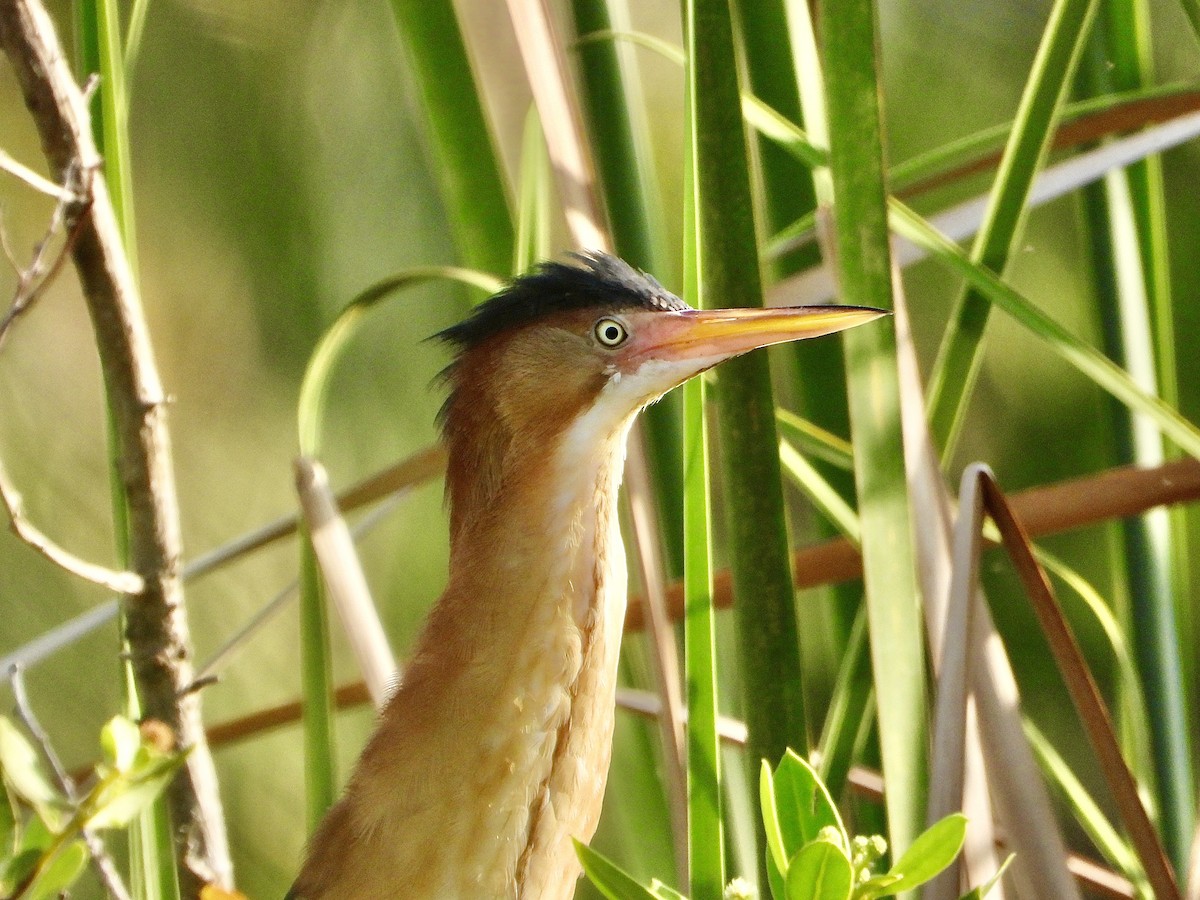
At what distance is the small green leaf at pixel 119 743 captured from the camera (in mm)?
343

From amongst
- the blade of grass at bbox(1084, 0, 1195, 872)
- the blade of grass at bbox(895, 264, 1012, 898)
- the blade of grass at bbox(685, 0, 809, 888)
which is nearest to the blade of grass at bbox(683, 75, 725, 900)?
the blade of grass at bbox(685, 0, 809, 888)

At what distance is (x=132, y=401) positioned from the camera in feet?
1.84

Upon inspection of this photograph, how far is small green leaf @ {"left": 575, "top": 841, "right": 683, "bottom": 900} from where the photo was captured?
39cm

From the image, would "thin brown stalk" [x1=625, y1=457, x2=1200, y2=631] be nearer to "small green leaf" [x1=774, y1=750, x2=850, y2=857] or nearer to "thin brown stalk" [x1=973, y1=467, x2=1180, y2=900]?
"thin brown stalk" [x1=973, y1=467, x2=1180, y2=900]

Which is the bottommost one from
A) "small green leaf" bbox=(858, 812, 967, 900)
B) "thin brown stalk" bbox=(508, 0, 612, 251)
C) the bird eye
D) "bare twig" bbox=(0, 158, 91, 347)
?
"small green leaf" bbox=(858, 812, 967, 900)

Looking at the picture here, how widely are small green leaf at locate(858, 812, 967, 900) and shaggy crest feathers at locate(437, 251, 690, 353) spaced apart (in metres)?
0.34

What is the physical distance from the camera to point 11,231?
6.58 ft

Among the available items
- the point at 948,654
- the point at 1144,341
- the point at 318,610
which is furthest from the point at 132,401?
the point at 1144,341

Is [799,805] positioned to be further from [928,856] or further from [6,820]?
[6,820]

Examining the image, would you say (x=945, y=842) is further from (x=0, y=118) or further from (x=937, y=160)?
(x=0, y=118)

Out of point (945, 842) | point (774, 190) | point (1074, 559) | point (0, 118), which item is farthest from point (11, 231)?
point (945, 842)

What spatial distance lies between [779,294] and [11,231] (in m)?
1.66

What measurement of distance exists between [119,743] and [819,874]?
0.72 ft

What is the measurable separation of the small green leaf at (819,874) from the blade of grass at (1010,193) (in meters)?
0.41
